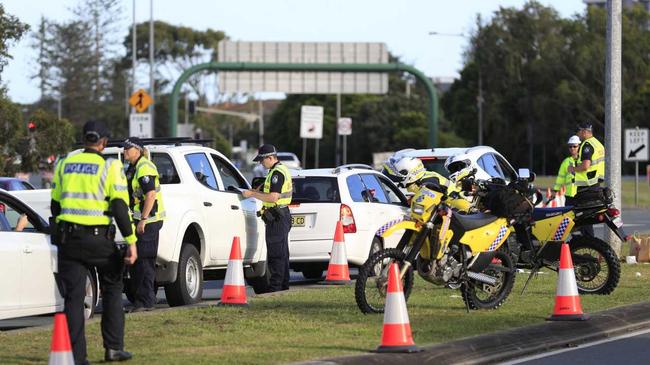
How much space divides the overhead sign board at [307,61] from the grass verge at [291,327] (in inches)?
1577

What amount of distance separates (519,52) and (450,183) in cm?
7547

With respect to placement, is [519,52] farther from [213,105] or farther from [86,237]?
[86,237]

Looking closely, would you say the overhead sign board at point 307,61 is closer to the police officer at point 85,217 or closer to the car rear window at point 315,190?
the car rear window at point 315,190

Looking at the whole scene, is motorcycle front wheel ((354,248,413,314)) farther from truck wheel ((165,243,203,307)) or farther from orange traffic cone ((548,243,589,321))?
truck wheel ((165,243,203,307))

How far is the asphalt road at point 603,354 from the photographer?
38.1 feet

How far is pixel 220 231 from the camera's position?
54.4 feet

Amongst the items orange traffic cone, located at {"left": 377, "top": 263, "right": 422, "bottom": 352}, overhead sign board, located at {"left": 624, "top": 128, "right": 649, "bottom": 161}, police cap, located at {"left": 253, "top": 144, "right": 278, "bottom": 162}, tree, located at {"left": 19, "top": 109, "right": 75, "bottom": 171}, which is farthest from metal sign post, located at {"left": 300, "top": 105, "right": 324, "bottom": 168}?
orange traffic cone, located at {"left": 377, "top": 263, "right": 422, "bottom": 352}

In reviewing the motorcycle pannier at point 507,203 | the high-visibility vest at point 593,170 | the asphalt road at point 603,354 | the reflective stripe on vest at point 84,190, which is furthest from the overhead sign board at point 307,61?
the reflective stripe on vest at point 84,190

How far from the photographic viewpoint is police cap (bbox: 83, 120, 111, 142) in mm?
10344

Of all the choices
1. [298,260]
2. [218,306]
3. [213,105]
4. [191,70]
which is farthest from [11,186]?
[213,105]

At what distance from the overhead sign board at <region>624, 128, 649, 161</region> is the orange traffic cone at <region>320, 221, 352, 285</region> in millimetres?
25683

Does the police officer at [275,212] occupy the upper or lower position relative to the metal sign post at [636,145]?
lower

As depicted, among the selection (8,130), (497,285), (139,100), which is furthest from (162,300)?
(139,100)

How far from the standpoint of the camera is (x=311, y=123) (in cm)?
5984
